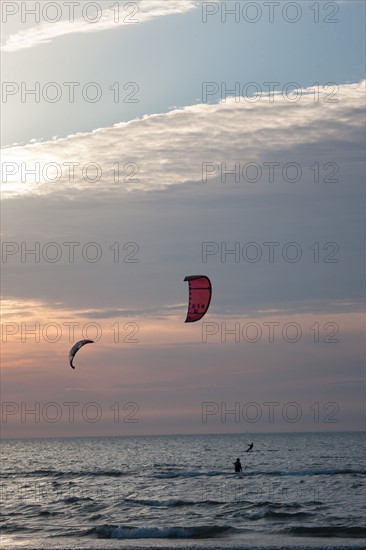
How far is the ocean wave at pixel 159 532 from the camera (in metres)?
31.5

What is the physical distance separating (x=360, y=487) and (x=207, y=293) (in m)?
26.7

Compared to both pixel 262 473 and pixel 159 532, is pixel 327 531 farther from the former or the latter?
pixel 262 473

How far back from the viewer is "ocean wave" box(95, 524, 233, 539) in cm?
3152

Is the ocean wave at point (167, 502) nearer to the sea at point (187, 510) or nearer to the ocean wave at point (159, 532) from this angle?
the sea at point (187, 510)

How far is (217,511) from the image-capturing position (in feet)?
125

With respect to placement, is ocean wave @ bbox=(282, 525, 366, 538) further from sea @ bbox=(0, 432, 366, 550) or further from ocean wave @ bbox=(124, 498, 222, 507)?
ocean wave @ bbox=(124, 498, 222, 507)

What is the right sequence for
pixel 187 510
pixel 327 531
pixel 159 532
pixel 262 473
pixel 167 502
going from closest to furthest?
pixel 327 531 → pixel 159 532 → pixel 187 510 → pixel 167 502 → pixel 262 473

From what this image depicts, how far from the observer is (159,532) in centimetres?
3212

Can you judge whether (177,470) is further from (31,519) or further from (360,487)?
(31,519)

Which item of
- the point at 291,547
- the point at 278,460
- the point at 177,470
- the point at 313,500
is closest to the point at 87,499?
the point at 313,500

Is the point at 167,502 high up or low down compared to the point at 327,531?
down

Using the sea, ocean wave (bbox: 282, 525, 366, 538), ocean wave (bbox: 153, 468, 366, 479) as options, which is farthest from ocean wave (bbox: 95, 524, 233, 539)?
→ ocean wave (bbox: 153, 468, 366, 479)

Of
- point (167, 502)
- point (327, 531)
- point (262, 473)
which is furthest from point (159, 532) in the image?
point (262, 473)

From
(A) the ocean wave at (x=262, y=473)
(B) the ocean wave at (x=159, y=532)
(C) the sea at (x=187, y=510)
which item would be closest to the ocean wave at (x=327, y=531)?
(C) the sea at (x=187, y=510)
